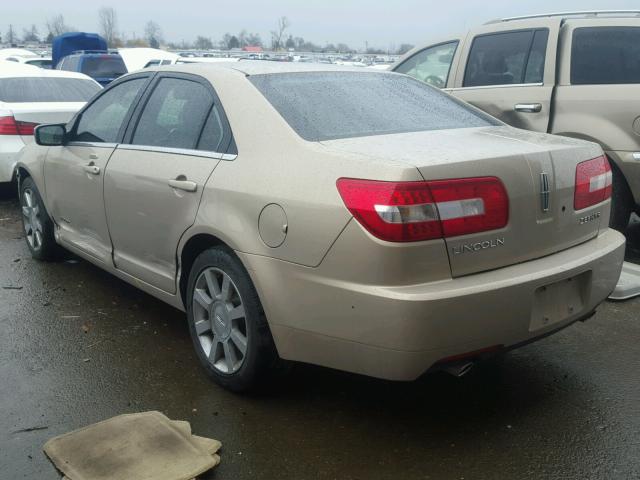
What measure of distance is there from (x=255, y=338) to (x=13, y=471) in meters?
1.09

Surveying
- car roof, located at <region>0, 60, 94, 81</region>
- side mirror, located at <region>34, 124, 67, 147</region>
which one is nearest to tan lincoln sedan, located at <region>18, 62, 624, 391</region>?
side mirror, located at <region>34, 124, 67, 147</region>

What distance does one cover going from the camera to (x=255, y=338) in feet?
10.2

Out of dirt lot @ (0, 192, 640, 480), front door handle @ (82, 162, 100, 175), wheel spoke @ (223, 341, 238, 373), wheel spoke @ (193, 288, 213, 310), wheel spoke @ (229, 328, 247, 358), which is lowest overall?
dirt lot @ (0, 192, 640, 480)

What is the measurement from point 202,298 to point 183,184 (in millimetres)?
575

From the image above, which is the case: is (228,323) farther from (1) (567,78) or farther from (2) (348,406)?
(1) (567,78)

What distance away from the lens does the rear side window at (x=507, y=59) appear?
6012 mm

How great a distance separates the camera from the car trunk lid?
2.70 metres

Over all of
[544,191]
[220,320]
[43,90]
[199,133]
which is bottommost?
[220,320]

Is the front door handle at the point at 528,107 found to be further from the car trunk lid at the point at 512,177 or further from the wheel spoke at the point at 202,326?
the wheel spoke at the point at 202,326

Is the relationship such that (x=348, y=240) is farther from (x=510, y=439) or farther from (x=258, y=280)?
(x=510, y=439)

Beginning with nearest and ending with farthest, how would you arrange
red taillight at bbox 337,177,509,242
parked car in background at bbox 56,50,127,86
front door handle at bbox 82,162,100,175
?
1. red taillight at bbox 337,177,509,242
2. front door handle at bbox 82,162,100,175
3. parked car in background at bbox 56,50,127,86

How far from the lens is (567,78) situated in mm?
5766

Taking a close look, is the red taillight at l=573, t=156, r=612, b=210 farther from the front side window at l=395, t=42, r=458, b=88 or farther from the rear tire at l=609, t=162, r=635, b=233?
the front side window at l=395, t=42, r=458, b=88

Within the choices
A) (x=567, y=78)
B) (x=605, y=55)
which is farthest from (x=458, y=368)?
(x=605, y=55)
